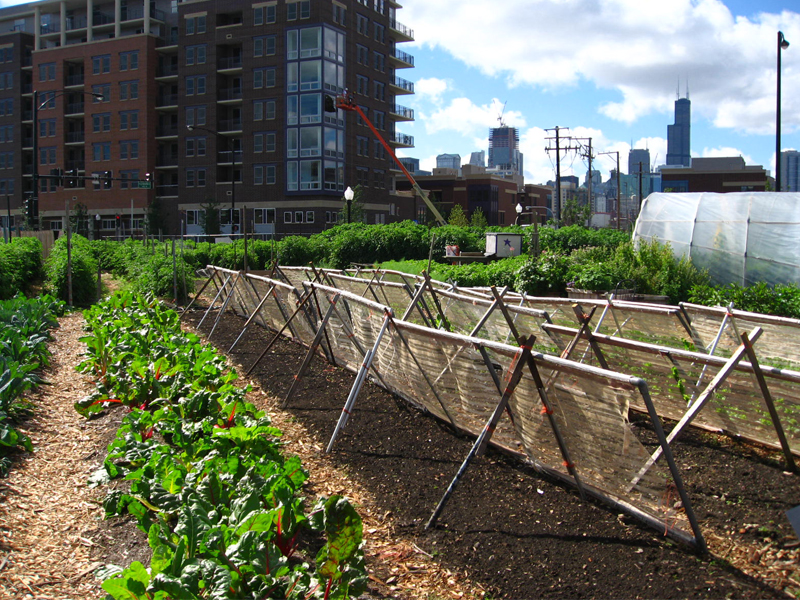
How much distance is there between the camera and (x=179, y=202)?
6844cm

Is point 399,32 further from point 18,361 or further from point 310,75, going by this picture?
point 18,361

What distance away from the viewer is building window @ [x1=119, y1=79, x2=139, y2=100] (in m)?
70.1

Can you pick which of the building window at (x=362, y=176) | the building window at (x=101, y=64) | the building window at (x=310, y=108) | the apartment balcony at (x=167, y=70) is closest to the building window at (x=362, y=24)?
the building window at (x=310, y=108)

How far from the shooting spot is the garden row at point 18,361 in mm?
7043

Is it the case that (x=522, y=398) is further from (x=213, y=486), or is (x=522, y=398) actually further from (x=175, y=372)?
(x=175, y=372)

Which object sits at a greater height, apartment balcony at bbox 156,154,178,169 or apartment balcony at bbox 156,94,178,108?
apartment balcony at bbox 156,94,178,108

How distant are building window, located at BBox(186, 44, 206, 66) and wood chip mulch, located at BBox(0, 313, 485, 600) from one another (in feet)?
209

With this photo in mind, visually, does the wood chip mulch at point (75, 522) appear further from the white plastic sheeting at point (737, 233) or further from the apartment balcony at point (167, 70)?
the apartment balcony at point (167, 70)

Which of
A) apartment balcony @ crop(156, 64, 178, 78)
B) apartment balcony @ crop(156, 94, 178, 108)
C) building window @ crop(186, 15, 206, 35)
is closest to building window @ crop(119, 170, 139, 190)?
apartment balcony @ crop(156, 94, 178, 108)

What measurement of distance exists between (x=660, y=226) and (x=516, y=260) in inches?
191

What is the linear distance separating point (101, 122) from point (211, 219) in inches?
739

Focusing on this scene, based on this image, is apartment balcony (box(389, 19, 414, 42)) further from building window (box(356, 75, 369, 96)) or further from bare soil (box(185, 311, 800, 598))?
bare soil (box(185, 311, 800, 598))

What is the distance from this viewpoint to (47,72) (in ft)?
249

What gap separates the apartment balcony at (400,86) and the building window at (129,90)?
83.9ft
